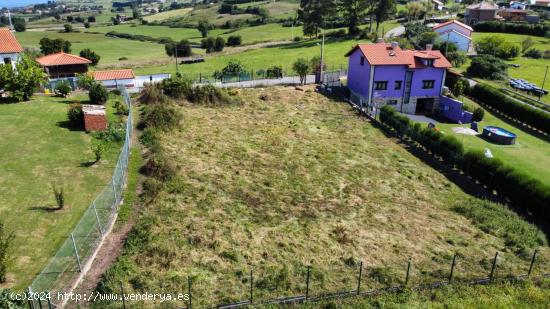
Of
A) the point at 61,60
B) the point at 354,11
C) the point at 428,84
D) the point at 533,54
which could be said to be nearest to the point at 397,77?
the point at 428,84

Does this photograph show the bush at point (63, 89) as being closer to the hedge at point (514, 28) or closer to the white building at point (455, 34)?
the white building at point (455, 34)

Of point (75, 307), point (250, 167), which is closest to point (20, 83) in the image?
point (250, 167)

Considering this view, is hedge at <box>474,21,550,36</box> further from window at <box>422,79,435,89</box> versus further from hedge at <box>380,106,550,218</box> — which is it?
hedge at <box>380,106,550,218</box>

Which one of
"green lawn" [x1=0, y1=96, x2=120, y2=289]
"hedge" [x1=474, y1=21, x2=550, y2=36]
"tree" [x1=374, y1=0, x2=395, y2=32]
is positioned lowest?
"green lawn" [x1=0, y1=96, x2=120, y2=289]

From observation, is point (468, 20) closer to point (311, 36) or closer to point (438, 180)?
point (311, 36)

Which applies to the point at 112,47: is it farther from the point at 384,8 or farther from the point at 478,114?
the point at 478,114

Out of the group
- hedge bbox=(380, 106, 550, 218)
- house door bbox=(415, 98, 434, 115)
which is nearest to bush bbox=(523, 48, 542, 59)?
house door bbox=(415, 98, 434, 115)

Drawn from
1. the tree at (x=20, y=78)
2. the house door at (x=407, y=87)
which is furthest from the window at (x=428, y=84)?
the tree at (x=20, y=78)
